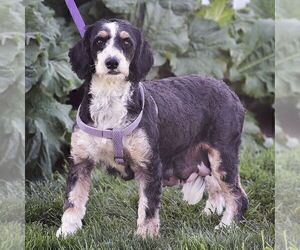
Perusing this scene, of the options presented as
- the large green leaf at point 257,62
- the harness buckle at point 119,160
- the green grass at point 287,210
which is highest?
the harness buckle at point 119,160

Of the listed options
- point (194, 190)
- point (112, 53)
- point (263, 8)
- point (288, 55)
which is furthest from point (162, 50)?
point (112, 53)

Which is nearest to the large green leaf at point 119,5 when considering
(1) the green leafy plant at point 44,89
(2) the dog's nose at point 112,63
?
(1) the green leafy plant at point 44,89

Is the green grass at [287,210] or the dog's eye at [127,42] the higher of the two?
the dog's eye at [127,42]

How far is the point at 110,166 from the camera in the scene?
11.3 feet

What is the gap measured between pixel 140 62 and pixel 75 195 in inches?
28.7

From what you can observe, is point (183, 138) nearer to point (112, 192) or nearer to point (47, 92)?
point (112, 192)

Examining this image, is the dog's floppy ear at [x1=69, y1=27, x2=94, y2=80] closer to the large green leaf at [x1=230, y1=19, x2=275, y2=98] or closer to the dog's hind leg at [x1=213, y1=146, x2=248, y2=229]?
the dog's hind leg at [x1=213, y1=146, x2=248, y2=229]

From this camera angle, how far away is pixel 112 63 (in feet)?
10.2

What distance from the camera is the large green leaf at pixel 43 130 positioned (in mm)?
4938

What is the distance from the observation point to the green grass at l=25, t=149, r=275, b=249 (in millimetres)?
3391

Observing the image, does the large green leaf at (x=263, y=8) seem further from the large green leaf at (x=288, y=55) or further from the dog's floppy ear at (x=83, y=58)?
the dog's floppy ear at (x=83, y=58)

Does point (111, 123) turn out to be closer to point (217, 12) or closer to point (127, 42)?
point (127, 42)

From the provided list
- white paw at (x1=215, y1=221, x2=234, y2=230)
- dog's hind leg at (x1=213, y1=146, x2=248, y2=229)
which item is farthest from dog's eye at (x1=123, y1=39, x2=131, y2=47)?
white paw at (x1=215, y1=221, x2=234, y2=230)

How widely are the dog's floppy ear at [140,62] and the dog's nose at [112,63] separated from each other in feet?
0.63
